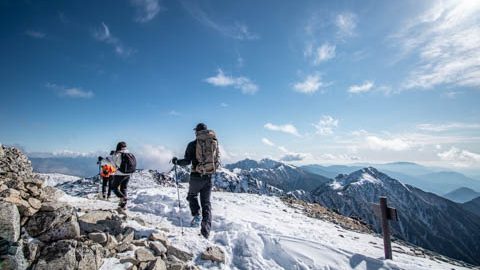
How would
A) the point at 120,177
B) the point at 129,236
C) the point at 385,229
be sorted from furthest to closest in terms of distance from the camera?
the point at 120,177 < the point at 385,229 < the point at 129,236

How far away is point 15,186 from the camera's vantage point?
626 centimetres

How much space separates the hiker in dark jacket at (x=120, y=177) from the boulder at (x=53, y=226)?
19.4 feet

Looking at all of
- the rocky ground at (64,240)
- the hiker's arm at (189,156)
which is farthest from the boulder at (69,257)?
the hiker's arm at (189,156)

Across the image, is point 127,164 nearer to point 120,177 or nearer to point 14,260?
point 120,177

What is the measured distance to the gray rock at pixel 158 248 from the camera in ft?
20.8

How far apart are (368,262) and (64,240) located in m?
7.78

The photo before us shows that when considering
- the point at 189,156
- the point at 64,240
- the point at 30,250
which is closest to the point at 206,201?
the point at 189,156

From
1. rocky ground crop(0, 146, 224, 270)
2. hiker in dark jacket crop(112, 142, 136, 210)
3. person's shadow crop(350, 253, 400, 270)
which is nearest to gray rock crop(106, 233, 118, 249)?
rocky ground crop(0, 146, 224, 270)

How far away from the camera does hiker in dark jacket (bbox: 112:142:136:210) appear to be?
11.8 m

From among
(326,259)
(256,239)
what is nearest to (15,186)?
(256,239)

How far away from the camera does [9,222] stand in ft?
16.1

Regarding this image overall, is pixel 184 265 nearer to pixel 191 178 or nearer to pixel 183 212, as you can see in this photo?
pixel 191 178

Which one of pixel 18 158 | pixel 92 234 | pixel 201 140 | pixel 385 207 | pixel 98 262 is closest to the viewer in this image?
pixel 98 262

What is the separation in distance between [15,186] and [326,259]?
843 centimetres
